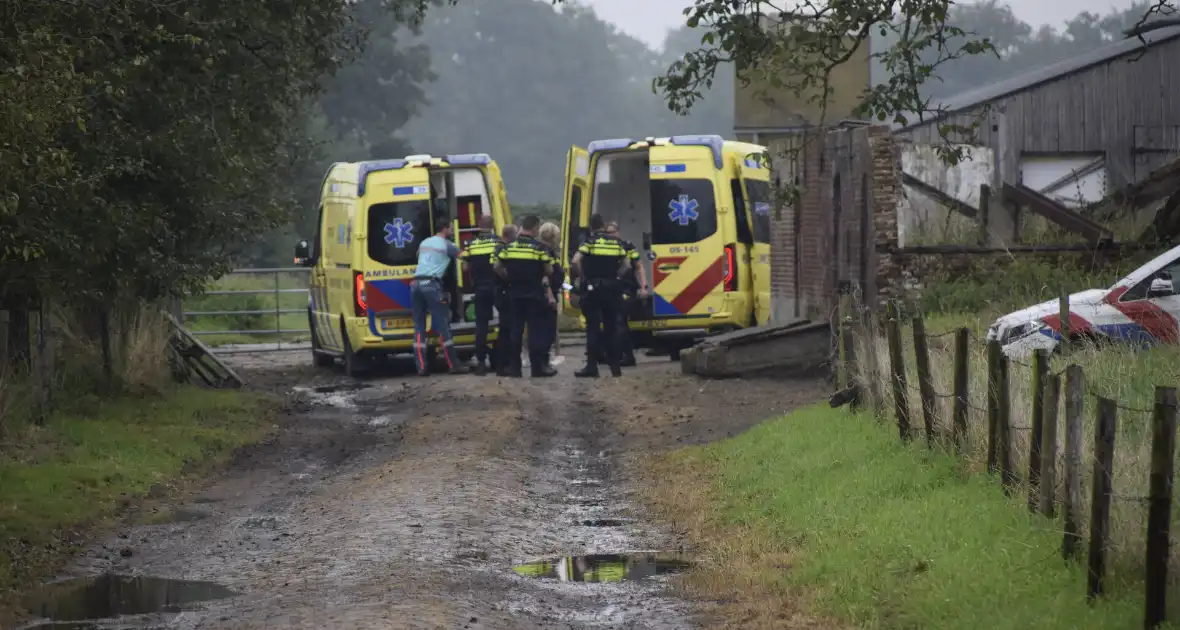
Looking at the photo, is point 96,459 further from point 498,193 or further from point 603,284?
point 498,193

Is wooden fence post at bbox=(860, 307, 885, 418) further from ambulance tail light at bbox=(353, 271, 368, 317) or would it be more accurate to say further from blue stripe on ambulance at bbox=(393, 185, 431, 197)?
ambulance tail light at bbox=(353, 271, 368, 317)

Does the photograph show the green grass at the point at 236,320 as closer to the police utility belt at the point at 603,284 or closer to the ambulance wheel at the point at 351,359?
the ambulance wheel at the point at 351,359

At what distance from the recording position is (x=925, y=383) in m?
10.3

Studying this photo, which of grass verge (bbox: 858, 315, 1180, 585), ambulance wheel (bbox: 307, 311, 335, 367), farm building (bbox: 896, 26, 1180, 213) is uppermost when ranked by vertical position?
farm building (bbox: 896, 26, 1180, 213)

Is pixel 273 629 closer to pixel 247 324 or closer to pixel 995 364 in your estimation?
pixel 995 364

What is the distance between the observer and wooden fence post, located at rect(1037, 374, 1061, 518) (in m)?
7.64

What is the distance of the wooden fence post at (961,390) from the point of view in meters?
9.52

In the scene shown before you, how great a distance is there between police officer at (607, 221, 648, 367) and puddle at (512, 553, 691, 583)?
32.7ft

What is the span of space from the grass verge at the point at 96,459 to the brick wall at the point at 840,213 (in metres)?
6.41

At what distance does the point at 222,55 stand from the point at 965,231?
9.79 m

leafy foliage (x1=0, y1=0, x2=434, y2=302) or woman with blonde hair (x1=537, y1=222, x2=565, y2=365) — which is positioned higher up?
leafy foliage (x1=0, y1=0, x2=434, y2=302)

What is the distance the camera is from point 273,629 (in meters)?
7.14

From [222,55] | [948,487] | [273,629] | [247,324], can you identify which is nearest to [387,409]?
[222,55]

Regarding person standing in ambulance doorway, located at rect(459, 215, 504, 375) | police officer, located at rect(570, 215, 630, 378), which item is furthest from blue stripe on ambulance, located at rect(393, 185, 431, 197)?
police officer, located at rect(570, 215, 630, 378)
